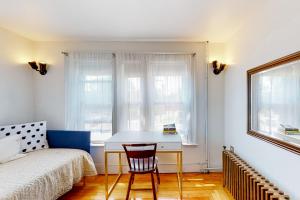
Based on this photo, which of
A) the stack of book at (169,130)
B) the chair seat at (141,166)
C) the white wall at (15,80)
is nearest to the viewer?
the chair seat at (141,166)

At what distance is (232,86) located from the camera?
9.84 ft

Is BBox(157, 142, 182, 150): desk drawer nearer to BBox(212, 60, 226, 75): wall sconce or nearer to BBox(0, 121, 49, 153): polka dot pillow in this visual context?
BBox(212, 60, 226, 75): wall sconce

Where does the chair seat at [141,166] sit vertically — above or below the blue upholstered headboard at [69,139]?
below

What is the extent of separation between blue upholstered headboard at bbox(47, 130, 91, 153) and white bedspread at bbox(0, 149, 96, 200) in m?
0.15

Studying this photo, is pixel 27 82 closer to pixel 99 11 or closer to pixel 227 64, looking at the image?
pixel 99 11

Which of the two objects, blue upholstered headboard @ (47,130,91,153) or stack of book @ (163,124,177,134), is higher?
stack of book @ (163,124,177,134)

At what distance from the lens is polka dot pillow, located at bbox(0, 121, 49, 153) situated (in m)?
2.66

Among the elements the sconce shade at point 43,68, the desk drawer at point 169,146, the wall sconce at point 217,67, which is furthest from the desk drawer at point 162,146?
the sconce shade at point 43,68

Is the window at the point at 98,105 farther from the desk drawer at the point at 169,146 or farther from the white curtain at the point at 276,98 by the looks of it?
the white curtain at the point at 276,98

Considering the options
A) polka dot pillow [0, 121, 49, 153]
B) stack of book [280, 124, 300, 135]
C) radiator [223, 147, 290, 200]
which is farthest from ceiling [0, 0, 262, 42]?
radiator [223, 147, 290, 200]

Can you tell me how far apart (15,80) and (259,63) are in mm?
3525

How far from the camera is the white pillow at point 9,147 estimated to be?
236 centimetres

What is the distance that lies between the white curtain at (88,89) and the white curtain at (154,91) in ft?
0.67

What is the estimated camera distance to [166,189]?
9.08 feet
